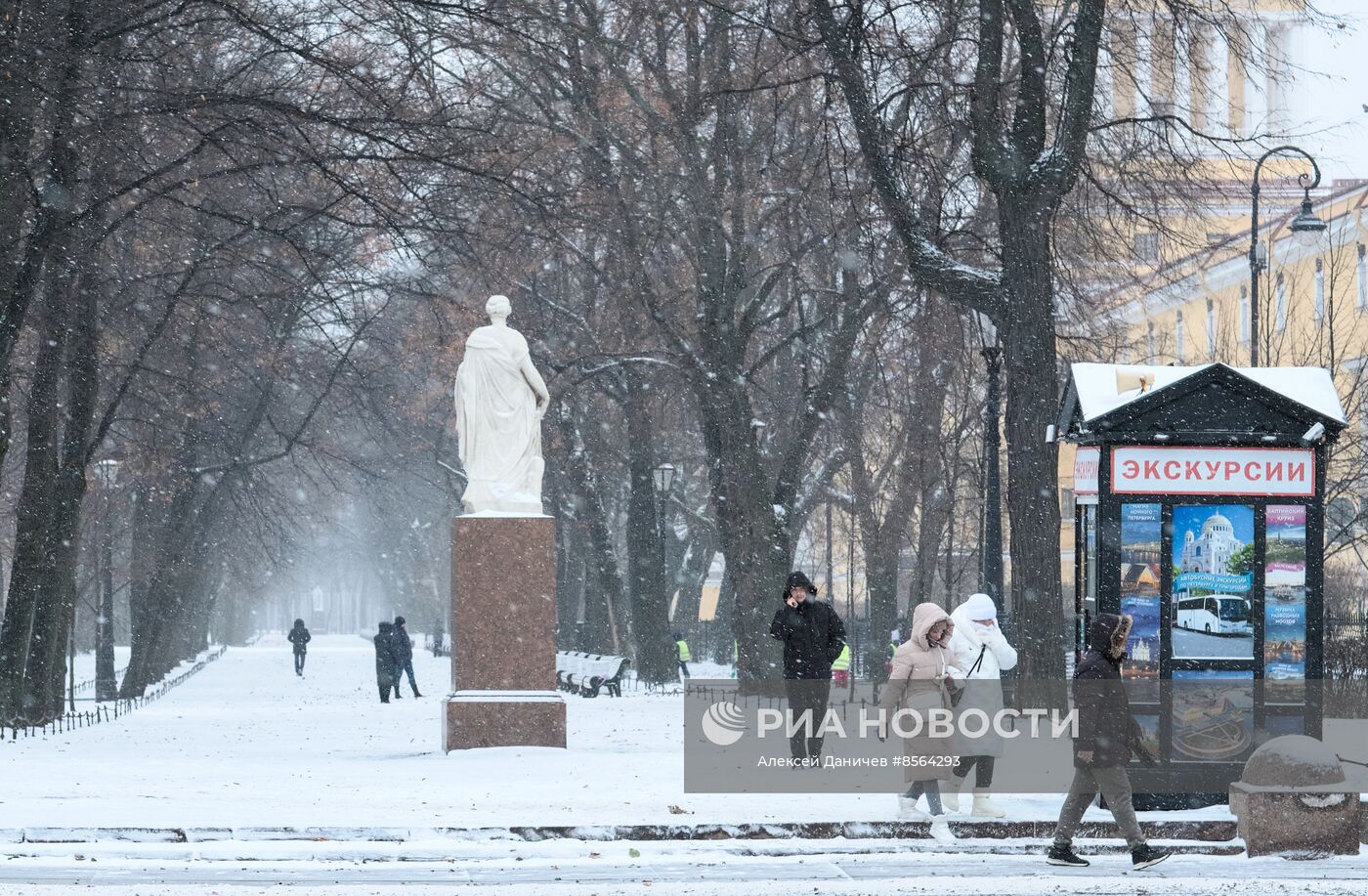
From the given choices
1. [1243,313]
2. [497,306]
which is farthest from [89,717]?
[1243,313]

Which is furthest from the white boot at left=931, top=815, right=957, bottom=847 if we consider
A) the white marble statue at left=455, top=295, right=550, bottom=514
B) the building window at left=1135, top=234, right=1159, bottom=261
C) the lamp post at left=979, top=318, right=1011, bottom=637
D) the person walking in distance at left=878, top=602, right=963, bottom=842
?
the lamp post at left=979, top=318, right=1011, bottom=637

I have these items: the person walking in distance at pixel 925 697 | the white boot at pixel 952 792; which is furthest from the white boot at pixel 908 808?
the white boot at pixel 952 792

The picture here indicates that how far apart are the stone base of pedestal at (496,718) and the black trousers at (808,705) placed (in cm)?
318

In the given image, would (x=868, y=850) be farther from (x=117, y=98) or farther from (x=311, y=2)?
(x=311, y=2)

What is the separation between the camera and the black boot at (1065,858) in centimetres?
1202

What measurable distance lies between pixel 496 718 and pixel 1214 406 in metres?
8.06

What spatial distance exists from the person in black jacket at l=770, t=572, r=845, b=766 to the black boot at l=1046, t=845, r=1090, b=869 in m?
3.96

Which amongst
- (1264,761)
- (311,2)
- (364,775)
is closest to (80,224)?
(311,2)

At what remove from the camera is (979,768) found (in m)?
13.6

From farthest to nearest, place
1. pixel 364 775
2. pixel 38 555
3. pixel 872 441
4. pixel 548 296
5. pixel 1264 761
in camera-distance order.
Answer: pixel 872 441 → pixel 548 296 → pixel 38 555 → pixel 364 775 → pixel 1264 761

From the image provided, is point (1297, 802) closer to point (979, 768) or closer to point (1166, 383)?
point (979, 768)

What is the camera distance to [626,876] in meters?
11.6

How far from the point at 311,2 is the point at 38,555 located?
7.78 m

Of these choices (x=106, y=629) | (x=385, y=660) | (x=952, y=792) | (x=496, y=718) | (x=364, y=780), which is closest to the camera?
(x=952, y=792)
